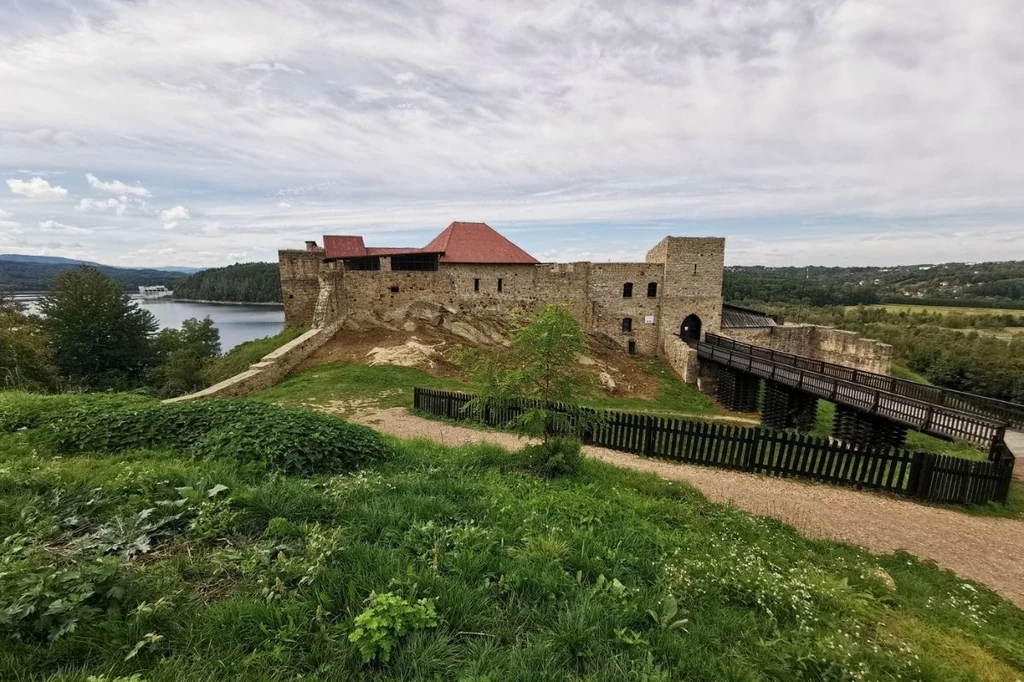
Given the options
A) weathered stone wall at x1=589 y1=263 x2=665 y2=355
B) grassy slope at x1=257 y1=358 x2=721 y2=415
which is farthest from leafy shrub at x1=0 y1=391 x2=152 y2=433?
weathered stone wall at x1=589 y1=263 x2=665 y2=355

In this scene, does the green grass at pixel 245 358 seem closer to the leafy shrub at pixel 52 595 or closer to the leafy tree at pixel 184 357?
the leafy tree at pixel 184 357

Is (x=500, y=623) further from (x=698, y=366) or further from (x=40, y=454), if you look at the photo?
(x=698, y=366)

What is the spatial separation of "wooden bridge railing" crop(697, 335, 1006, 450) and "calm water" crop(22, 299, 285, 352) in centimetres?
4883

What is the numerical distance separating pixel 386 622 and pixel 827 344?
1128 inches

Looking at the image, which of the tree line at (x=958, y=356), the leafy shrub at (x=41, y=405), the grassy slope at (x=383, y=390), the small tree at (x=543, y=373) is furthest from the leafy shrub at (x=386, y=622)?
the tree line at (x=958, y=356)

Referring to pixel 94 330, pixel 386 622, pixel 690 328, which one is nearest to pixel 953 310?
pixel 690 328

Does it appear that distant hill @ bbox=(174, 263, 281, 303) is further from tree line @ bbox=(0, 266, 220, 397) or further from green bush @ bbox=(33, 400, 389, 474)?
green bush @ bbox=(33, 400, 389, 474)

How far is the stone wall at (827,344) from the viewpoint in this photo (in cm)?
2135

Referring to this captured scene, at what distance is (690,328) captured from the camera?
2414 cm

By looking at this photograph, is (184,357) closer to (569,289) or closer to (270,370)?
(270,370)

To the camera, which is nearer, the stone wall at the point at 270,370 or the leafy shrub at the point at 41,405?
the leafy shrub at the point at 41,405

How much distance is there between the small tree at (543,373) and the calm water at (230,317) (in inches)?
1990

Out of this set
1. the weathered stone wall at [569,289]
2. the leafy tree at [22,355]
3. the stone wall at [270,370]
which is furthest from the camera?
the weathered stone wall at [569,289]

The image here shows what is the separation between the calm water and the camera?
6262 centimetres
